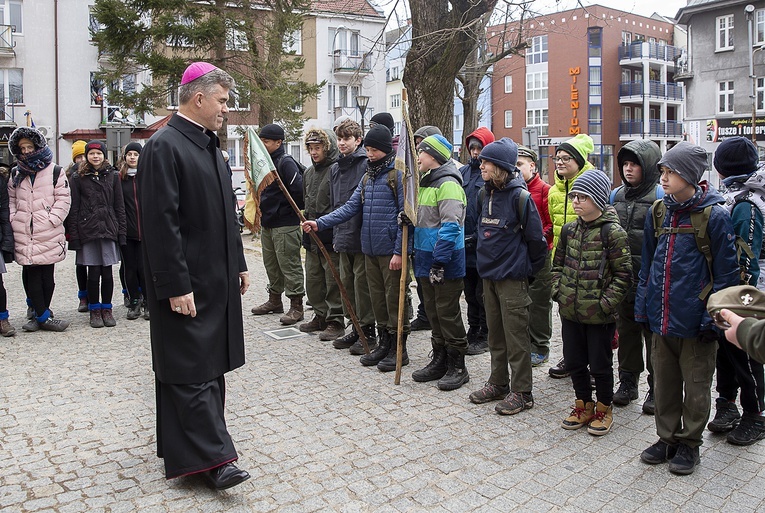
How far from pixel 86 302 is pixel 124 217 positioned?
1609 millimetres

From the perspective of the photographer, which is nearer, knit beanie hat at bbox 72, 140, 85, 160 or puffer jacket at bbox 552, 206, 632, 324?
puffer jacket at bbox 552, 206, 632, 324

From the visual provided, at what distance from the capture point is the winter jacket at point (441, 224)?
19.3 feet

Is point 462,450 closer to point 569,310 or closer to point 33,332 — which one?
point 569,310

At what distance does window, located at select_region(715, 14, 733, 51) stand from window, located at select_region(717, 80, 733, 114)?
2.06 metres

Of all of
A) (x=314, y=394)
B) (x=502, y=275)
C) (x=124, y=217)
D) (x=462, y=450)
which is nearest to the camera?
(x=462, y=450)

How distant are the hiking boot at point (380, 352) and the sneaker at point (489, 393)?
1.38 metres

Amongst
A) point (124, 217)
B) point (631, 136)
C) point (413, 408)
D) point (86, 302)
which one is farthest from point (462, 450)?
point (631, 136)

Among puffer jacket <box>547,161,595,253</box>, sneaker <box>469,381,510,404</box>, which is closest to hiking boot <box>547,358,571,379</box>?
sneaker <box>469,381,510,404</box>

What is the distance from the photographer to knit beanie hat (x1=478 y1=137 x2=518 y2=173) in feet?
18.1

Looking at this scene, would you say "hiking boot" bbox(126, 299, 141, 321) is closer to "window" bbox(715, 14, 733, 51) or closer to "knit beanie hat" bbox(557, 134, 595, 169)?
"knit beanie hat" bbox(557, 134, 595, 169)

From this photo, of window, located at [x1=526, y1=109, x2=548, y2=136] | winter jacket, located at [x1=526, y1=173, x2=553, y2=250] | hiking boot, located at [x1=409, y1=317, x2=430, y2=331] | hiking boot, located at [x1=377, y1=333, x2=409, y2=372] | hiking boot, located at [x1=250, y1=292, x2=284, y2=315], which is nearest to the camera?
hiking boot, located at [x1=377, y1=333, x2=409, y2=372]

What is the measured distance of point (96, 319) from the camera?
8719 mm

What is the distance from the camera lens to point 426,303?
20.8 ft

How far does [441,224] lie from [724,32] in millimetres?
42923
